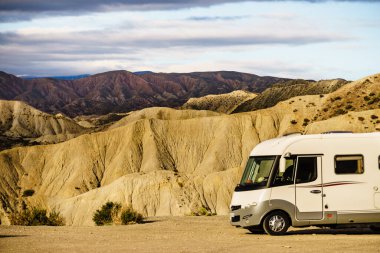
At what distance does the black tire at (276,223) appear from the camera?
20453 millimetres

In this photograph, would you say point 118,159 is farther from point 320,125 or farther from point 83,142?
point 320,125

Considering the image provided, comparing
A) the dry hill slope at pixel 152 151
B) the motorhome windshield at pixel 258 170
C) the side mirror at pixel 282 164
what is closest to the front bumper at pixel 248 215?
the motorhome windshield at pixel 258 170

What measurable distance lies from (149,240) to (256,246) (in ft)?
10.9

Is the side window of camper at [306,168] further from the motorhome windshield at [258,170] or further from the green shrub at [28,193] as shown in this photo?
the green shrub at [28,193]

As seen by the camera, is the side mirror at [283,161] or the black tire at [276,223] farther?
the black tire at [276,223]

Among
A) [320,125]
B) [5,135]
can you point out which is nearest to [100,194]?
[320,125]

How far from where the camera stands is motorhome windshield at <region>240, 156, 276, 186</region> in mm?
20719

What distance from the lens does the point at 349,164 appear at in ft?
67.8

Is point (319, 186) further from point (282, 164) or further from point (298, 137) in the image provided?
point (298, 137)

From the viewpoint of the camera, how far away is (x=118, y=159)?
10881cm

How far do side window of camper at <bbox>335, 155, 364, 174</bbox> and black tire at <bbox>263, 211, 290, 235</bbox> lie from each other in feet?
6.54

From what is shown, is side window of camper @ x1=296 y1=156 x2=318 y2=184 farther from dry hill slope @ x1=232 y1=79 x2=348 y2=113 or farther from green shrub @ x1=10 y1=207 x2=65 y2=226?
dry hill slope @ x1=232 y1=79 x2=348 y2=113

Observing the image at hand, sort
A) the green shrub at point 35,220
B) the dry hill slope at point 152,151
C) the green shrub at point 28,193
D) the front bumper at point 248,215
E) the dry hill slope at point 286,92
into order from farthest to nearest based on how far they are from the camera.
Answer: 1. the dry hill slope at point 286,92
2. the dry hill slope at point 152,151
3. the green shrub at point 28,193
4. the green shrub at point 35,220
5. the front bumper at point 248,215

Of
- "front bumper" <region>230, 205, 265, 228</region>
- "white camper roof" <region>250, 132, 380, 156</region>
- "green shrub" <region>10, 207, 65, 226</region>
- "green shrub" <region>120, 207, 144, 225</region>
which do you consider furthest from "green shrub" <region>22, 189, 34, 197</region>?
"white camper roof" <region>250, 132, 380, 156</region>
